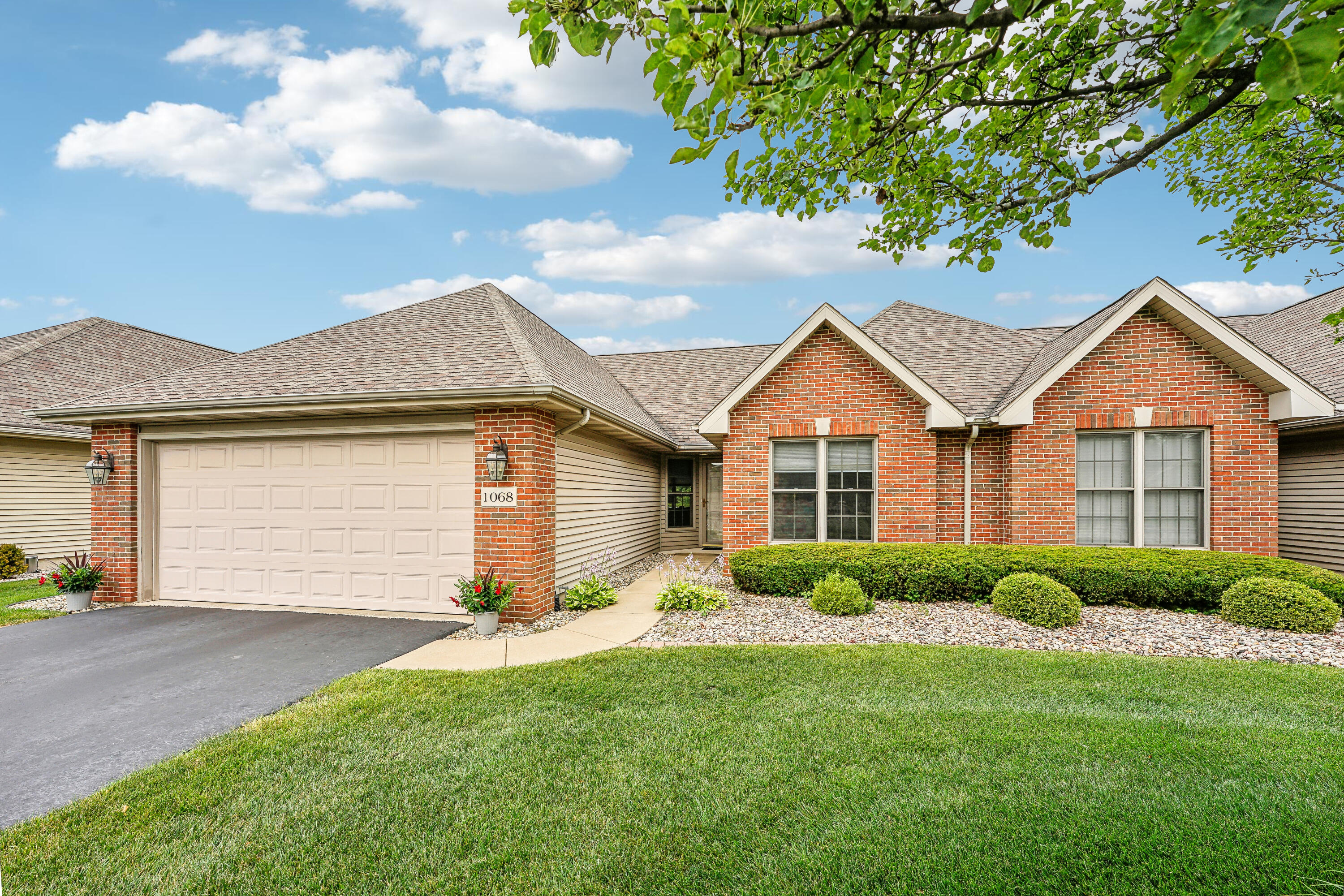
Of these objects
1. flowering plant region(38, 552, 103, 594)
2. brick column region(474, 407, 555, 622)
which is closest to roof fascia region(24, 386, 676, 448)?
brick column region(474, 407, 555, 622)

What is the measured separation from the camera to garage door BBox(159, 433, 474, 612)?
7.79 metres

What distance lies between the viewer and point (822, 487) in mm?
10070

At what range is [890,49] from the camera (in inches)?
120

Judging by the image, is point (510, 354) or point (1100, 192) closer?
point (1100, 192)

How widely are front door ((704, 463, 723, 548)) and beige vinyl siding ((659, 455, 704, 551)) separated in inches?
6.0

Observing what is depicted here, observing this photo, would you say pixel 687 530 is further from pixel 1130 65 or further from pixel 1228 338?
pixel 1130 65

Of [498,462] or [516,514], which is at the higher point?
[498,462]

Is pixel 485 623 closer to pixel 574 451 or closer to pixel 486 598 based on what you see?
pixel 486 598

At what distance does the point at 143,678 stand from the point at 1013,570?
10920mm

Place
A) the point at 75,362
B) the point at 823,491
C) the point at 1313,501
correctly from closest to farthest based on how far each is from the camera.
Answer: the point at 1313,501, the point at 823,491, the point at 75,362

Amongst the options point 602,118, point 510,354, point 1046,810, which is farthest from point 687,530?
point 1046,810

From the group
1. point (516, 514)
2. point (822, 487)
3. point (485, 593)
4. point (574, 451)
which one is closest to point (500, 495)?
point (516, 514)

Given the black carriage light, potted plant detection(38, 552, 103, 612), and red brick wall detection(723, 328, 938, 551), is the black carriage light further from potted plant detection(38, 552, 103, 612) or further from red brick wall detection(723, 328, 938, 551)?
potted plant detection(38, 552, 103, 612)

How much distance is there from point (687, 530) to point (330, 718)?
11.2 m
